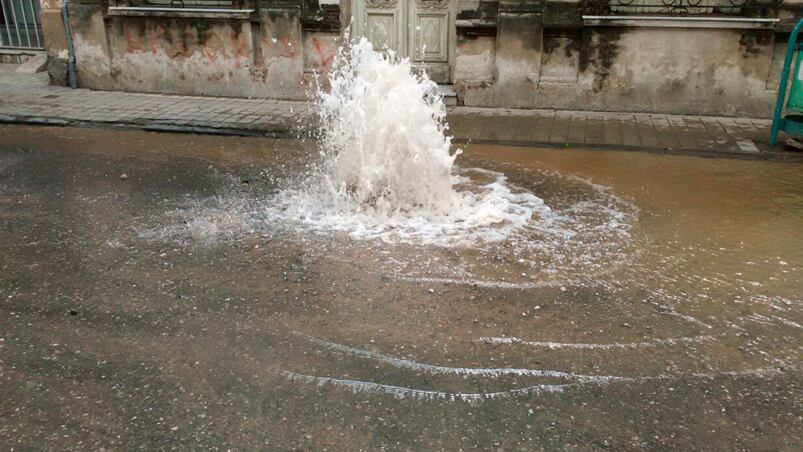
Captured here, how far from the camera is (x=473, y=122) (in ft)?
27.3

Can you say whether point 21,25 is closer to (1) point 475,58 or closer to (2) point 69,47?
(2) point 69,47

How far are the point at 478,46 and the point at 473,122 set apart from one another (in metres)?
1.36

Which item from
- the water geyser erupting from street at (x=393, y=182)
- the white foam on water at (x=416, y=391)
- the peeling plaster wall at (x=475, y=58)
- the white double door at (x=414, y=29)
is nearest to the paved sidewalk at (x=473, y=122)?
the peeling plaster wall at (x=475, y=58)

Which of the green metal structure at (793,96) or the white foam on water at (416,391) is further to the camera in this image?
the green metal structure at (793,96)

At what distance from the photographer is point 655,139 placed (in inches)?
294

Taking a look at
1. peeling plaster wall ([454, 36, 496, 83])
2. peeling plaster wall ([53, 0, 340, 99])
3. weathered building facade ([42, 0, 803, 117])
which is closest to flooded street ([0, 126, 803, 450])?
weathered building facade ([42, 0, 803, 117])

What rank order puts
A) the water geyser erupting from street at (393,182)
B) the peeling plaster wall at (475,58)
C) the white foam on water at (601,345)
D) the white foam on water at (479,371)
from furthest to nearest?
1. the peeling plaster wall at (475,58)
2. the water geyser erupting from street at (393,182)
3. the white foam on water at (601,345)
4. the white foam on water at (479,371)

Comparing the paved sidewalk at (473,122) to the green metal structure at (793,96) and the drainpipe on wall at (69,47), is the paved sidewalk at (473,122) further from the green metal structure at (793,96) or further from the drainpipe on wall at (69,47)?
the drainpipe on wall at (69,47)

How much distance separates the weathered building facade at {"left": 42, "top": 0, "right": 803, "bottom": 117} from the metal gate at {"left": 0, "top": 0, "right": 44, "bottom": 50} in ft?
6.64

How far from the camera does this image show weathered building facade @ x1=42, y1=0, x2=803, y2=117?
844 cm

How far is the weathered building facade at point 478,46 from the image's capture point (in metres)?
8.44

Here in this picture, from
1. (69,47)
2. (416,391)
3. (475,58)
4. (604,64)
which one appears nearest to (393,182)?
(416,391)

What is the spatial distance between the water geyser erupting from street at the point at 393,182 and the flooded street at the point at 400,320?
3.7 inches

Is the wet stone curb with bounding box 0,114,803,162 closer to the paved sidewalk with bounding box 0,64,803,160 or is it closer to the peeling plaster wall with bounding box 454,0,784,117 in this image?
the paved sidewalk with bounding box 0,64,803,160
